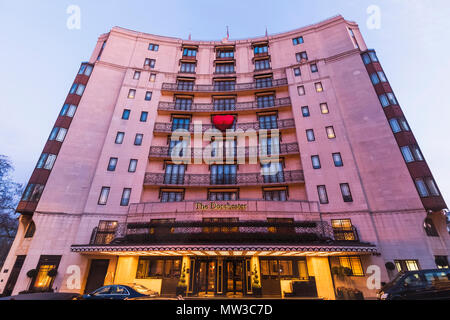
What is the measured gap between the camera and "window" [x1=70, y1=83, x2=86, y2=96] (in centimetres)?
2464

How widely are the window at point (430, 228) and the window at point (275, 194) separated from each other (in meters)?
11.6

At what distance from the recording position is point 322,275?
54.9ft

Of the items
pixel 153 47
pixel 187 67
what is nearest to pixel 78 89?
pixel 153 47

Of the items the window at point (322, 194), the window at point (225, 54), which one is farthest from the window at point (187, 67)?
the window at point (322, 194)

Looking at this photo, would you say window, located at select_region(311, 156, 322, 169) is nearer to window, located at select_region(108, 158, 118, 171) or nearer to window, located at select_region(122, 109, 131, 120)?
window, located at select_region(108, 158, 118, 171)

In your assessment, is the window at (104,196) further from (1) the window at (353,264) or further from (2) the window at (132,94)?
(1) the window at (353,264)

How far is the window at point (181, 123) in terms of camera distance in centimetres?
2558

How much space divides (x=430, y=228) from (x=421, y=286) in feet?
36.9

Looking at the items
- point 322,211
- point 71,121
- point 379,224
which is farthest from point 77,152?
point 379,224

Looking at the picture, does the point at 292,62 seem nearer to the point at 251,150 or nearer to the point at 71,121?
the point at 251,150

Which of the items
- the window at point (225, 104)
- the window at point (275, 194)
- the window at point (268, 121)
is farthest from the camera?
the window at point (225, 104)

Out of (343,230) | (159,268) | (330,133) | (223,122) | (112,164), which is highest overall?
(223,122)

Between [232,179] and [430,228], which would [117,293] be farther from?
[430,228]

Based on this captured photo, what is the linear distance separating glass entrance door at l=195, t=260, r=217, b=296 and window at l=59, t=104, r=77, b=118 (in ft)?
73.1
